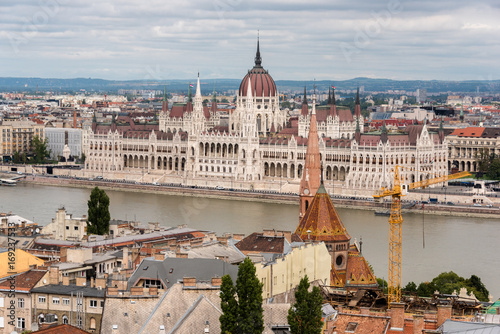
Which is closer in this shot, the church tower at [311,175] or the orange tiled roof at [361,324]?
the orange tiled roof at [361,324]

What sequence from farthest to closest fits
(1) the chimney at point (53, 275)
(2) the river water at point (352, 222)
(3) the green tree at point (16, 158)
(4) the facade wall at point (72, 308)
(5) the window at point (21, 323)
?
1. (3) the green tree at point (16, 158)
2. (2) the river water at point (352, 222)
3. (1) the chimney at point (53, 275)
4. (5) the window at point (21, 323)
5. (4) the facade wall at point (72, 308)

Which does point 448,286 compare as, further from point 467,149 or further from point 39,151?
point 39,151

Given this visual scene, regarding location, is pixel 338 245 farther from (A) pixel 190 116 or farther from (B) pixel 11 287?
(A) pixel 190 116

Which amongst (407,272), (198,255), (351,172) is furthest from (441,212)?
(198,255)

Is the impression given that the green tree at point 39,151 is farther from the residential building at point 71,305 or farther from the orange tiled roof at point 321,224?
the residential building at point 71,305

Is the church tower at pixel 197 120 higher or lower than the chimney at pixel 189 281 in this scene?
higher

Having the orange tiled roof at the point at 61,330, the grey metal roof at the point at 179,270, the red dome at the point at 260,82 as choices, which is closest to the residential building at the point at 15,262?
the grey metal roof at the point at 179,270
